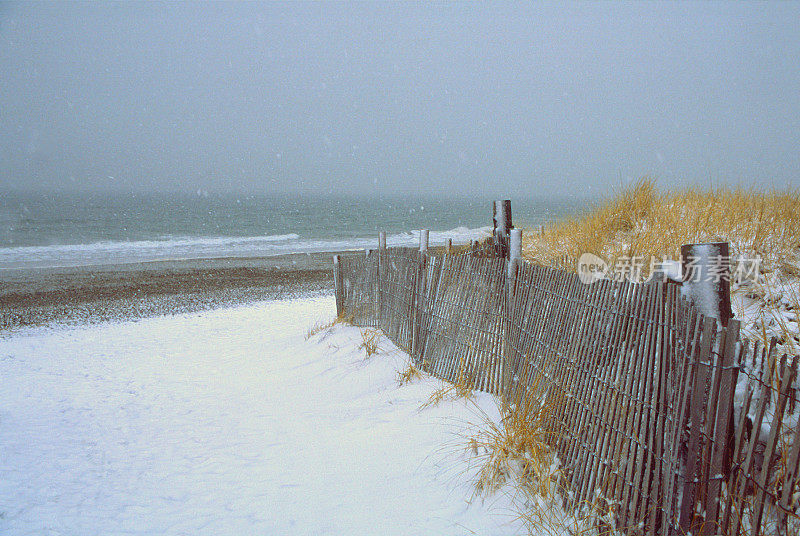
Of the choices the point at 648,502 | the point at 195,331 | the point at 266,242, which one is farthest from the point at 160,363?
the point at 266,242

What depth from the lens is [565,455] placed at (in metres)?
2.97

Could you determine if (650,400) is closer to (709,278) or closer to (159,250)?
(709,278)

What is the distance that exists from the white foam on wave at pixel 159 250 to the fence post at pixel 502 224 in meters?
13.4

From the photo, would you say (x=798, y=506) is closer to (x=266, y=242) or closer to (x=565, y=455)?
(x=565, y=455)

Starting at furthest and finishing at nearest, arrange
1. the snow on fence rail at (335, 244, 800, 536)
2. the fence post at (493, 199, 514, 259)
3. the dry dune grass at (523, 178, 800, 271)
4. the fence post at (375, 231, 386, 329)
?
the fence post at (375, 231, 386, 329)
the fence post at (493, 199, 514, 259)
the dry dune grass at (523, 178, 800, 271)
the snow on fence rail at (335, 244, 800, 536)

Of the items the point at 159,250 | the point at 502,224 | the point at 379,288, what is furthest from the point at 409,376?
the point at 159,250

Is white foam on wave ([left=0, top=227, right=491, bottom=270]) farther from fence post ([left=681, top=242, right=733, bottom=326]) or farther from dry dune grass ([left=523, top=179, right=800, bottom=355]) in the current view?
fence post ([left=681, top=242, right=733, bottom=326])

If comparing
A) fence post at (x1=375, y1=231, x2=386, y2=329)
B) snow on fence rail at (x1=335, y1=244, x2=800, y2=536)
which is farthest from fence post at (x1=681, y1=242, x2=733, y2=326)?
fence post at (x1=375, y1=231, x2=386, y2=329)

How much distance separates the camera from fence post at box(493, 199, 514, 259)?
5875 mm

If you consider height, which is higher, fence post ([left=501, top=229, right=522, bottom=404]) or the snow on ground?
fence post ([left=501, top=229, right=522, bottom=404])

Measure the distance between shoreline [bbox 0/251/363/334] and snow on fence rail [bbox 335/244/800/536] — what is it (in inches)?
452

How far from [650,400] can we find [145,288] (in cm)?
1690

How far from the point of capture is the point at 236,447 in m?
4.66

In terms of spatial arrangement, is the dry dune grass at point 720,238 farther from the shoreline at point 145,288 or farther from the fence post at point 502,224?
the shoreline at point 145,288
